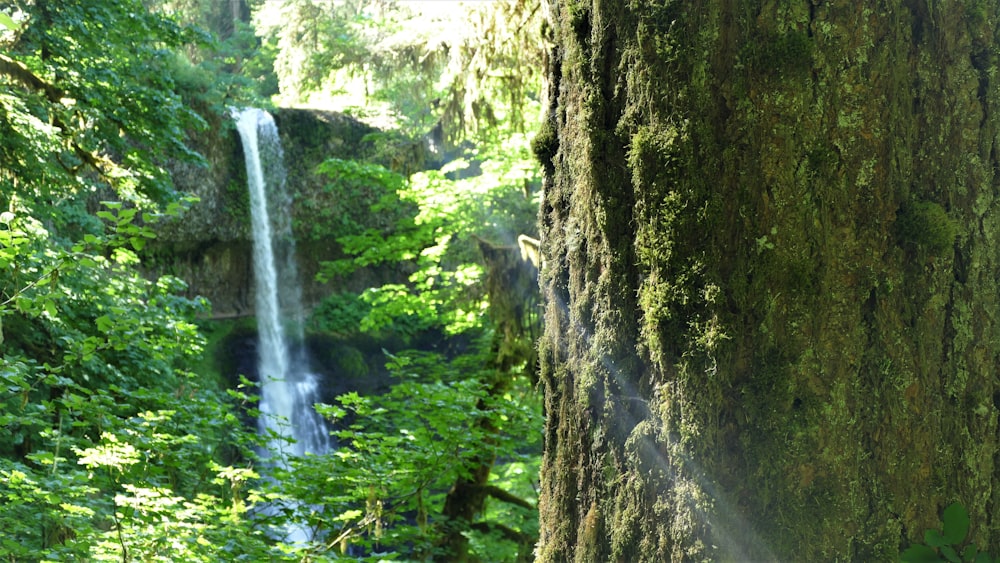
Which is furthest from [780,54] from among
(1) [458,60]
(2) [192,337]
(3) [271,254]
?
(3) [271,254]

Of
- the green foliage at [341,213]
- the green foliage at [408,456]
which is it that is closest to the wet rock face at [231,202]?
the green foliage at [341,213]

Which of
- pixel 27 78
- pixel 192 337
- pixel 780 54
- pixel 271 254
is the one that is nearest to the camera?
pixel 780 54

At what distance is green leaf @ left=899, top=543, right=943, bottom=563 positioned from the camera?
1561 mm

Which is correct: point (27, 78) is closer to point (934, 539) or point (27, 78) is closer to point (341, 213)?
point (934, 539)

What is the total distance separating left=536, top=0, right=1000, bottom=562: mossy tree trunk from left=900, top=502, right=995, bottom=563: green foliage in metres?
0.03

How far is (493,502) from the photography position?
10148mm

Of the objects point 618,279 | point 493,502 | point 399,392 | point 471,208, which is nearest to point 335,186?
point 471,208

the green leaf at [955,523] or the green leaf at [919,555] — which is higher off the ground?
the green leaf at [955,523]

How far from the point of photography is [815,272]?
1.56 meters

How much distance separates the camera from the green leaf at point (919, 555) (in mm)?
1561

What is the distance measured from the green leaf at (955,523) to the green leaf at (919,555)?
0.14 feet

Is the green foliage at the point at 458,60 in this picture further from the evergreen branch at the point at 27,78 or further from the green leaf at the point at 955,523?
the evergreen branch at the point at 27,78

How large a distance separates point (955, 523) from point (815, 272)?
0.57 metres

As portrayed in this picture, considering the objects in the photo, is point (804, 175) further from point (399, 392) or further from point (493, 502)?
point (493, 502)
